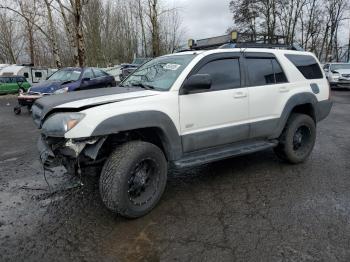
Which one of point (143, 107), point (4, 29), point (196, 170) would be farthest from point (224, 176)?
point (4, 29)

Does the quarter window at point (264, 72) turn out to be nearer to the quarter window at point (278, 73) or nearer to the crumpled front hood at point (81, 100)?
the quarter window at point (278, 73)

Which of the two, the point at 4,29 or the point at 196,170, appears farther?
the point at 4,29

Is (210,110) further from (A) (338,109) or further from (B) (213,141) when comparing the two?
(A) (338,109)

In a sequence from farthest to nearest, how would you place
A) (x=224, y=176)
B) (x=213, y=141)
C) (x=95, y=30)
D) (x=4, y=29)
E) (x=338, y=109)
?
(x=4, y=29) → (x=95, y=30) → (x=338, y=109) → (x=224, y=176) → (x=213, y=141)

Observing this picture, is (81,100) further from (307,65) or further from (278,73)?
(307,65)

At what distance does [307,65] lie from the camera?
5406 millimetres

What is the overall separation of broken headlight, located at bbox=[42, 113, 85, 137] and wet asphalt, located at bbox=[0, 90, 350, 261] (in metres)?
1.00

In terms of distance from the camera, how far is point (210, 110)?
4027mm

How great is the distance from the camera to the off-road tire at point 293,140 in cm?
506

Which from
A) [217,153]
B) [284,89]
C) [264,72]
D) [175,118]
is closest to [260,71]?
[264,72]

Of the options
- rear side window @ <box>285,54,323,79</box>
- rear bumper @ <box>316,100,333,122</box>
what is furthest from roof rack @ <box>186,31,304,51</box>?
rear bumper @ <box>316,100,333,122</box>

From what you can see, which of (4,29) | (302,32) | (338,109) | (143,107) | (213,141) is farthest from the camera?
(302,32)

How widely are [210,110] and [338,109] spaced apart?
1018 cm

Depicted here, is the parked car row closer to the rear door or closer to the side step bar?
the rear door
